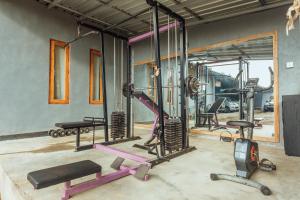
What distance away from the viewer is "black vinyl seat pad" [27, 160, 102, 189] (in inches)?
65.8

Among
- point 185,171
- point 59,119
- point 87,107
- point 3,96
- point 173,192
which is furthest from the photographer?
point 87,107

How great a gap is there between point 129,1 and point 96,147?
3420 millimetres

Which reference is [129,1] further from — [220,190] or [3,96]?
[220,190]

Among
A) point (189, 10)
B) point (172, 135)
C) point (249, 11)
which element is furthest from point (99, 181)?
point (249, 11)

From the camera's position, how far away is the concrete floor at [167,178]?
205 centimetres

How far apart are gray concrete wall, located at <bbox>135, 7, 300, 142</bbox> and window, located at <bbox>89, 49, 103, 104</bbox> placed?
3142mm

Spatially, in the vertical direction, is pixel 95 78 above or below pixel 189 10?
below

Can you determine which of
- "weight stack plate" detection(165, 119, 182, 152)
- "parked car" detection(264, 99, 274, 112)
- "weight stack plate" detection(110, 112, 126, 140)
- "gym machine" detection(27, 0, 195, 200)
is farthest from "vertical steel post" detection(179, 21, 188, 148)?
"parked car" detection(264, 99, 274, 112)

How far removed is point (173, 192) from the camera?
212 cm

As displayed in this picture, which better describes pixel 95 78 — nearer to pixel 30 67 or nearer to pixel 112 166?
pixel 30 67

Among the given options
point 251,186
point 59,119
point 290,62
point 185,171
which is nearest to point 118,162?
point 185,171

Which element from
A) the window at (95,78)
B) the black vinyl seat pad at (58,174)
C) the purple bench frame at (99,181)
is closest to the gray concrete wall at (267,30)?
the window at (95,78)

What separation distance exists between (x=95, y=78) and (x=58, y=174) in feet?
17.0

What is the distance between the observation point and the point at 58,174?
181 centimetres
